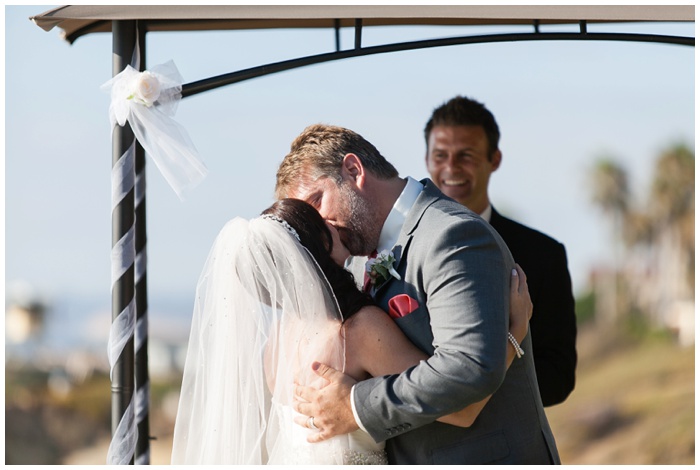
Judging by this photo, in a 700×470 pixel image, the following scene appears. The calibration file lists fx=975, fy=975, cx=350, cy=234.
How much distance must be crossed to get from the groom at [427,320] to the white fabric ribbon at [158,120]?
15.8 inches

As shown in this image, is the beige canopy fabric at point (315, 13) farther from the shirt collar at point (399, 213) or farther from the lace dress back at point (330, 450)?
the lace dress back at point (330, 450)

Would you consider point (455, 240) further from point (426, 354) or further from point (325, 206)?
point (325, 206)

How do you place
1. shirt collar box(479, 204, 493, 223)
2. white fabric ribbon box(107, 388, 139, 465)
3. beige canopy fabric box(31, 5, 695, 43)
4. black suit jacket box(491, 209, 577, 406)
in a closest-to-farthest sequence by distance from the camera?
beige canopy fabric box(31, 5, 695, 43), white fabric ribbon box(107, 388, 139, 465), black suit jacket box(491, 209, 577, 406), shirt collar box(479, 204, 493, 223)

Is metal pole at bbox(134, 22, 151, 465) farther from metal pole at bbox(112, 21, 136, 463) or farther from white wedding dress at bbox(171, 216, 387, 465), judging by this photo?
white wedding dress at bbox(171, 216, 387, 465)

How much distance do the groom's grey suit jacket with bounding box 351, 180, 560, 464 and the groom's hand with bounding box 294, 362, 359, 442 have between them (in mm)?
62

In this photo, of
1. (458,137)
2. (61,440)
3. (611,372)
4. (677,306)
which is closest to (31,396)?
(61,440)

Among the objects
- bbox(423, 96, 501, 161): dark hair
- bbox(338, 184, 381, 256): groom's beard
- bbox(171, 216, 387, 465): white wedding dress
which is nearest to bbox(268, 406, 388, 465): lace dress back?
bbox(171, 216, 387, 465): white wedding dress

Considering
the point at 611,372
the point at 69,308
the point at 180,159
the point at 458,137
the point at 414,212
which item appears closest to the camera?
the point at 414,212

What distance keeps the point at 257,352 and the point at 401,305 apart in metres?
0.58

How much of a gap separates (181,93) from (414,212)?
43.7 inches

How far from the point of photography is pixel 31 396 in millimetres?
43656

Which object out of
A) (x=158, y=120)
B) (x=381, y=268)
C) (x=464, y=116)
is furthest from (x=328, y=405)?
(x=464, y=116)

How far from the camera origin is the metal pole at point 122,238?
3846 mm

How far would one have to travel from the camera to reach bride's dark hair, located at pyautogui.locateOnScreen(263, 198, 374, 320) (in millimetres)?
3318
